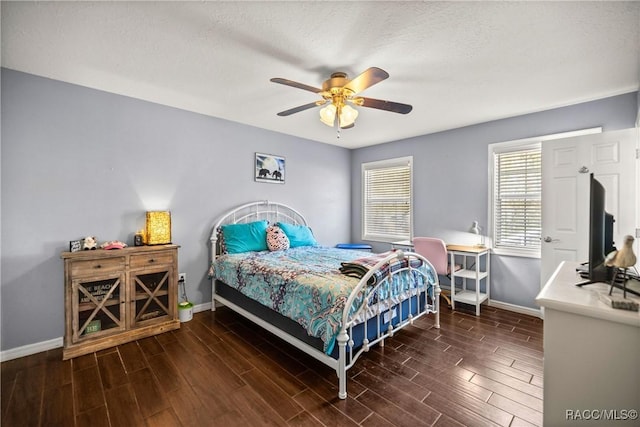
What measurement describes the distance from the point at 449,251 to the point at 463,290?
69cm

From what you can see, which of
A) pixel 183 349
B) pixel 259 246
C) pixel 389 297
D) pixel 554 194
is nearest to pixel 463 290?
pixel 554 194

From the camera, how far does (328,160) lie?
5.15 meters

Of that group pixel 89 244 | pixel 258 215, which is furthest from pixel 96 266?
pixel 258 215

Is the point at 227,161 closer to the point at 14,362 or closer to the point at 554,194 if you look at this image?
the point at 14,362

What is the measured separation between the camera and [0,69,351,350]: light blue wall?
2449 mm

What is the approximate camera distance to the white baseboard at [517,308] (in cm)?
336

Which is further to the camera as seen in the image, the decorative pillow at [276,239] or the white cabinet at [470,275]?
the decorative pillow at [276,239]

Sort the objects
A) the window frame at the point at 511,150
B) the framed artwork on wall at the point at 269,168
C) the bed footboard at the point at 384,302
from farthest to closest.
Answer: the framed artwork on wall at the point at 269,168
the window frame at the point at 511,150
the bed footboard at the point at 384,302

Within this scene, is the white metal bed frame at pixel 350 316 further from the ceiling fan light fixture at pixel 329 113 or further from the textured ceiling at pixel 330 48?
the textured ceiling at pixel 330 48

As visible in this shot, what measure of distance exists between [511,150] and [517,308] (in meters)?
2.04

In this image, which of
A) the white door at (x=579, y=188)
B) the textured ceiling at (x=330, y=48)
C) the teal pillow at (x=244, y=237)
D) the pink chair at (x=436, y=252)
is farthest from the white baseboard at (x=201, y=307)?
the white door at (x=579, y=188)

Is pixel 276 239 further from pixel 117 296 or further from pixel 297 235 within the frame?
pixel 117 296

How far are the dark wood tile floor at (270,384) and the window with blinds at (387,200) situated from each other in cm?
233

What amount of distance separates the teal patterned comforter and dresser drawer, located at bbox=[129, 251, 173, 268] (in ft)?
1.94
